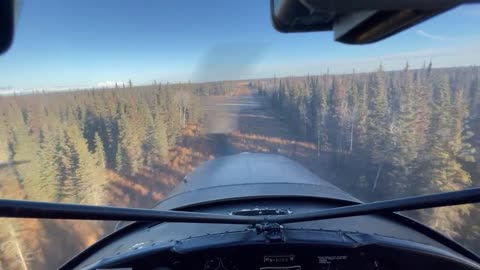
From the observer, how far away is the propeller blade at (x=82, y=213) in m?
0.98

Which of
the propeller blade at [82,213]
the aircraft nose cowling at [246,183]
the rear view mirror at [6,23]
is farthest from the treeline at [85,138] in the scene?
the rear view mirror at [6,23]

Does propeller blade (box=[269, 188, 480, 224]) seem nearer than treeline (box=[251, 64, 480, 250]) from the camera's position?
Yes

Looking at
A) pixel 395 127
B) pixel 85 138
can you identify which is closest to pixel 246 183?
pixel 395 127

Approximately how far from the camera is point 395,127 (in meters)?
5.66

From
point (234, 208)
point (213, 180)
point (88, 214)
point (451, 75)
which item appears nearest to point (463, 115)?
point (451, 75)

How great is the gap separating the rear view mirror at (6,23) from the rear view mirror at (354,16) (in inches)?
23.1

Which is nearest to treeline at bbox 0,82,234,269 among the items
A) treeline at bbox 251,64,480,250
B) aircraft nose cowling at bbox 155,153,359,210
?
treeline at bbox 251,64,480,250

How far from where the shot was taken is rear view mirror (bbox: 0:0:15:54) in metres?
0.81

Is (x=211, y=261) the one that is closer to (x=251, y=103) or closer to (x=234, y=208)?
(x=234, y=208)

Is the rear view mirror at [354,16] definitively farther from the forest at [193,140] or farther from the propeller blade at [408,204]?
the forest at [193,140]

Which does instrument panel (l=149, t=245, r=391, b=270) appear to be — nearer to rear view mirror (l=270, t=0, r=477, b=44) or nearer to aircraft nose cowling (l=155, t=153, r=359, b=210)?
aircraft nose cowling (l=155, t=153, r=359, b=210)

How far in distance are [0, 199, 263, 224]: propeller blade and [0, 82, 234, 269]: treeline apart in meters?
3.79

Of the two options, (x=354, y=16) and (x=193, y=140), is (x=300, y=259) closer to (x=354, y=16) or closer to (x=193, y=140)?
(x=354, y=16)

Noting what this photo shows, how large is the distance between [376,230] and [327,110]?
3404 millimetres
